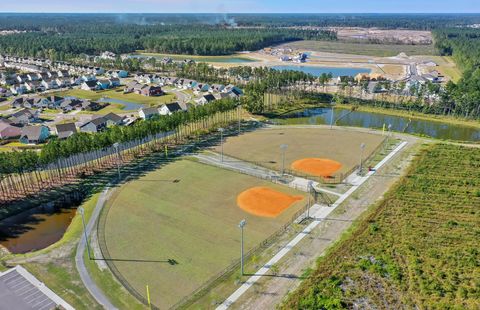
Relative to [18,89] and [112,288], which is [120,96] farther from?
[112,288]

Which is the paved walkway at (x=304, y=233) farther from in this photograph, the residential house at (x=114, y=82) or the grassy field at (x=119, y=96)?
the residential house at (x=114, y=82)

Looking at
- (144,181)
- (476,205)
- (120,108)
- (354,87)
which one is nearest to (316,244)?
(476,205)

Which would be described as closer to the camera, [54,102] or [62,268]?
[62,268]

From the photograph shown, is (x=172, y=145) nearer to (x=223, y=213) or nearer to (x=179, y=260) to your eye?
(x=223, y=213)

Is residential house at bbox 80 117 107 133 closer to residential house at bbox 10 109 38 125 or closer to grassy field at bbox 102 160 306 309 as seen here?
residential house at bbox 10 109 38 125

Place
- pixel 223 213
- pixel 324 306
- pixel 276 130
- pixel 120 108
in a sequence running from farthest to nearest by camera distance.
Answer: pixel 120 108, pixel 276 130, pixel 223 213, pixel 324 306

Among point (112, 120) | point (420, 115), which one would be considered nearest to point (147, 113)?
point (112, 120)

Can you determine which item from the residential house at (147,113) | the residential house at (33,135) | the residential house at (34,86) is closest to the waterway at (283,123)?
the residential house at (147,113)

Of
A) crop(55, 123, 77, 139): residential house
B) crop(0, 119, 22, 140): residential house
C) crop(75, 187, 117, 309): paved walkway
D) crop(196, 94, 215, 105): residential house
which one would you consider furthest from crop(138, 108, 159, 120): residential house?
crop(75, 187, 117, 309): paved walkway
